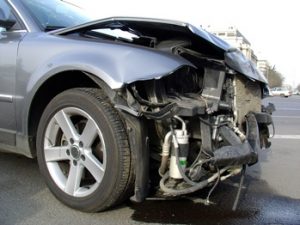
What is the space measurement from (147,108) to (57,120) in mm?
820

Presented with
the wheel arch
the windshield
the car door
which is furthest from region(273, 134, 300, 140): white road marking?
the car door

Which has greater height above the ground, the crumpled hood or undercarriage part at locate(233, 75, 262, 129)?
the crumpled hood

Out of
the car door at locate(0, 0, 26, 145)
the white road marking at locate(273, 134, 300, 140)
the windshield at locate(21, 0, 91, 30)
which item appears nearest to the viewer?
the car door at locate(0, 0, 26, 145)

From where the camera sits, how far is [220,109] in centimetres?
314

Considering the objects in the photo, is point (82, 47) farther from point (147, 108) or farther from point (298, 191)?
point (298, 191)

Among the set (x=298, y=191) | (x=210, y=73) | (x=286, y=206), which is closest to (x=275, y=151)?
(x=298, y=191)

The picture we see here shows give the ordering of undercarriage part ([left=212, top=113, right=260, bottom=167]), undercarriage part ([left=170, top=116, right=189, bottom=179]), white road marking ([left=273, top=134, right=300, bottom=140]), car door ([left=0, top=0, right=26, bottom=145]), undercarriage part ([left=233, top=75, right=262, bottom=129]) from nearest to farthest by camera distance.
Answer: undercarriage part ([left=212, top=113, right=260, bottom=167]) → undercarriage part ([left=170, top=116, right=189, bottom=179]) → undercarriage part ([left=233, top=75, right=262, bottom=129]) → car door ([left=0, top=0, right=26, bottom=145]) → white road marking ([left=273, top=134, right=300, bottom=140])

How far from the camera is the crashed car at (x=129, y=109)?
117 inches

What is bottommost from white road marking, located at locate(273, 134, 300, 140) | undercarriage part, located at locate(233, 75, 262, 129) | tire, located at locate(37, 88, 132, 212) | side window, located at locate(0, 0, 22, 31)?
white road marking, located at locate(273, 134, 300, 140)

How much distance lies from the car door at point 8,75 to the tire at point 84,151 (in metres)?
0.41

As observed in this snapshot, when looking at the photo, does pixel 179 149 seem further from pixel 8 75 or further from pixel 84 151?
pixel 8 75

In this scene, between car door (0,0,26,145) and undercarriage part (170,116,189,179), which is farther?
car door (0,0,26,145)

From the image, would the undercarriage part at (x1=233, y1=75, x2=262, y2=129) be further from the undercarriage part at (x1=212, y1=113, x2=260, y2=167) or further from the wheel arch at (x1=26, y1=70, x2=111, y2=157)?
the wheel arch at (x1=26, y1=70, x2=111, y2=157)

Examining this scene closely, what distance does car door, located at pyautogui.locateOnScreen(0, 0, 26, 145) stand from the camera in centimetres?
369
